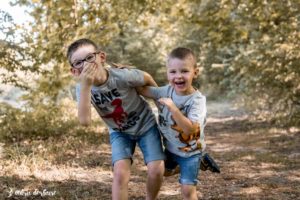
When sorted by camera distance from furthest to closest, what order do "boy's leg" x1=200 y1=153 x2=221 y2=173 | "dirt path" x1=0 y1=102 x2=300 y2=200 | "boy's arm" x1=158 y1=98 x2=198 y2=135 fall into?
1. "dirt path" x1=0 y1=102 x2=300 y2=200
2. "boy's leg" x1=200 y1=153 x2=221 y2=173
3. "boy's arm" x1=158 y1=98 x2=198 y2=135

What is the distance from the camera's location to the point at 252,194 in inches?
185

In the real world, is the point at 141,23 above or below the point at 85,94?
above

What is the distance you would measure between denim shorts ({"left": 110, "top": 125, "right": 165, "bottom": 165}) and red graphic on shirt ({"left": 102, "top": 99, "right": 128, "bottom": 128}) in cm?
13

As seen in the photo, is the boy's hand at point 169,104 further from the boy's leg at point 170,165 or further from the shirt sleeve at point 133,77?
the boy's leg at point 170,165

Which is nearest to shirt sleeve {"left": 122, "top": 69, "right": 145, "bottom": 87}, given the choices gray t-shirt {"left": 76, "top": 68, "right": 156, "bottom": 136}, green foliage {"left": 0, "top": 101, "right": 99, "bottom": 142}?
gray t-shirt {"left": 76, "top": 68, "right": 156, "bottom": 136}

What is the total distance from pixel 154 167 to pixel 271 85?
7163mm

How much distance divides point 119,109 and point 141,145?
0.35 metres

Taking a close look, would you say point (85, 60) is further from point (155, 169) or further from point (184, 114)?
point (155, 169)

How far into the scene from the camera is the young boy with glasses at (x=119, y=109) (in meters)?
3.37

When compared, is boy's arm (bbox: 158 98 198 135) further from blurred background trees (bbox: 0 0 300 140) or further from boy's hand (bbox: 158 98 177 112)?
blurred background trees (bbox: 0 0 300 140)

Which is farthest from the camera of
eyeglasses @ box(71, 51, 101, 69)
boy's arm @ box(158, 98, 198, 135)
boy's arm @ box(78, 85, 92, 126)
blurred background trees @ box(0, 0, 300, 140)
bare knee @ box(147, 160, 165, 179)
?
blurred background trees @ box(0, 0, 300, 140)

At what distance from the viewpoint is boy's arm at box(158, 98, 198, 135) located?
10.1ft

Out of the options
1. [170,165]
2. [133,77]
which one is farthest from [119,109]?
[170,165]

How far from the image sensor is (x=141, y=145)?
12.1 ft
